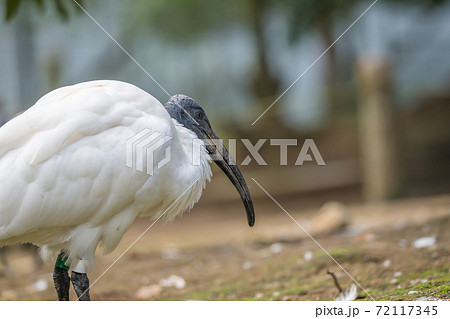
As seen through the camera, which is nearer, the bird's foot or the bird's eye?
the bird's foot

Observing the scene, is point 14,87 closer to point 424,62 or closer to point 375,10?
point 375,10

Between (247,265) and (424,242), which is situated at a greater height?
(424,242)

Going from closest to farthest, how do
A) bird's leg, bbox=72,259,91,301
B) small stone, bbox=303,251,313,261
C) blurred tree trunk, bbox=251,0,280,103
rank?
bird's leg, bbox=72,259,91,301, small stone, bbox=303,251,313,261, blurred tree trunk, bbox=251,0,280,103

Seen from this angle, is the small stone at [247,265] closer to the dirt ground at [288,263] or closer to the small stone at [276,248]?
the dirt ground at [288,263]

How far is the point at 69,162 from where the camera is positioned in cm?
245

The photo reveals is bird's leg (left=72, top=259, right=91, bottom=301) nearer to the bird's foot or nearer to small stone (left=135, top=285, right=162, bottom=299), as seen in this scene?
the bird's foot

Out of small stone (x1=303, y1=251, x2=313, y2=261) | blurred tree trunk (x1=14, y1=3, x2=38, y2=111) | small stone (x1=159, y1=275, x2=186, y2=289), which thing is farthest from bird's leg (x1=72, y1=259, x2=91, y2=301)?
blurred tree trunk (x1=14, y1=3, x2=38, y2=111)

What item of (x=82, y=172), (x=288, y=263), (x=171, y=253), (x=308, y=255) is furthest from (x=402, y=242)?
(x=82, y=172)

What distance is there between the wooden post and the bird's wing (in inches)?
150

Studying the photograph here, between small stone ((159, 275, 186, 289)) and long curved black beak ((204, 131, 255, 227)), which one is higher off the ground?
long curved black beak ((204, 131, 255, 227))

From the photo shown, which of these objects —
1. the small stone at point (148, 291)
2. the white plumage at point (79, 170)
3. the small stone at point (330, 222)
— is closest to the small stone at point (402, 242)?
the small stone at point (330, 222)

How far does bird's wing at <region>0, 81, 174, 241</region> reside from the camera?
2.42 meters

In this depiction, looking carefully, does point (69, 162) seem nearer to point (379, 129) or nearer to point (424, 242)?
point (424, 242)

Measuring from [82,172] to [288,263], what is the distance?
1.89m
